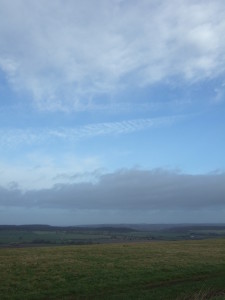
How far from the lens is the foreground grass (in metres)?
21.2

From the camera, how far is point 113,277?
26547 mm

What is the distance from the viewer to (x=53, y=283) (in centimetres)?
2436

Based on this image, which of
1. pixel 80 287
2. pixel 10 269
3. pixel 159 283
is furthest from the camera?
pixel 10 269

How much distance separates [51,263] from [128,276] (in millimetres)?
8404

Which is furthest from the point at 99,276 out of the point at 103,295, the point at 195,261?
the point at 195,261

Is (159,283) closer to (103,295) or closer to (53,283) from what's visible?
(103,295)

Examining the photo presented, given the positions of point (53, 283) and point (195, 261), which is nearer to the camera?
point (53, 283)

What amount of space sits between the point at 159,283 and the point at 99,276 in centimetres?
449

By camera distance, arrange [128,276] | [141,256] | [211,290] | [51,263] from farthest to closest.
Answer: [141,256] < [51,263] < [128,276] < [211,290]

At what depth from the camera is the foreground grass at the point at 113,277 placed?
21.2 m

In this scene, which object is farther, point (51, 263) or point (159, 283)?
point (51, 263)

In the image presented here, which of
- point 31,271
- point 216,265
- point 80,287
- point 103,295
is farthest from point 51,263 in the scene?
point 216,265

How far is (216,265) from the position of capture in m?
33.2

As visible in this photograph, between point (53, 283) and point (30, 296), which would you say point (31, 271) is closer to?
point (53, 283)
